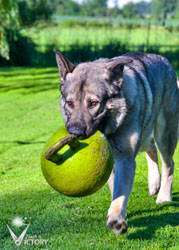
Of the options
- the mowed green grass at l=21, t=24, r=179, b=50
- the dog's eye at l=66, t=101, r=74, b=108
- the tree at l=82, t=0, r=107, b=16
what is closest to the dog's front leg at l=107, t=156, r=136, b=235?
the dog's eye at l=66, t=101, r=74, b=108

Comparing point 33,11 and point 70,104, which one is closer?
point 70,104

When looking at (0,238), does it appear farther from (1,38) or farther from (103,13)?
(103,13)

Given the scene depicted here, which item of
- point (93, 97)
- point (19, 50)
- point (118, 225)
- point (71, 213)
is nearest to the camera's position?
point (118, 225)

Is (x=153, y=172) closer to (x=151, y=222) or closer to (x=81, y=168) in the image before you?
(x=151, y=222)

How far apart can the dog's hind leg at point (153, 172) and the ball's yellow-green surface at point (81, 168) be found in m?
2.77

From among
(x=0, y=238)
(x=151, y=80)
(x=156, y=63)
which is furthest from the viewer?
(x=156, y=63)

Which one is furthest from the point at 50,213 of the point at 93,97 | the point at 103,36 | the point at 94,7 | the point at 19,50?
the point at 94,7

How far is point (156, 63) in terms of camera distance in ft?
20.2

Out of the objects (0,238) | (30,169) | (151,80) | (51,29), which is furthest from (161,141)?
(51,29)

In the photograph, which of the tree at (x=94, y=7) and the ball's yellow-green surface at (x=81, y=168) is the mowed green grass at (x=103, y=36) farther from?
the tree at (x=94, y=7)

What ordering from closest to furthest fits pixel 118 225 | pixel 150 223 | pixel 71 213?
pixel 118 225
pixel 150 223
pixel 71 213

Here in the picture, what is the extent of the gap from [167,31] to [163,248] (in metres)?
30.3

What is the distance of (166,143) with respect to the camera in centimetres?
625

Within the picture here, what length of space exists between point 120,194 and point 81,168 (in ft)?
2.72
